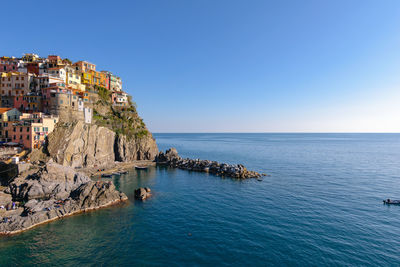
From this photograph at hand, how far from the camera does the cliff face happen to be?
63.5 metres

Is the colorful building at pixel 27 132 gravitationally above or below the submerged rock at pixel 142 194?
above

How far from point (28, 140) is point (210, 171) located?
202 ft

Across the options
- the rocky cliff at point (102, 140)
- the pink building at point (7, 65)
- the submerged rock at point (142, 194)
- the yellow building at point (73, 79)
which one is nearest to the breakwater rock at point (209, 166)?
the rocky cliff at point (102, 140)

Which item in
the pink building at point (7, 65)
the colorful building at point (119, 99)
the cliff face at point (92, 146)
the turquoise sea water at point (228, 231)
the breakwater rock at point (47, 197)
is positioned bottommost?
the turquoise sea water at point (228, 231)

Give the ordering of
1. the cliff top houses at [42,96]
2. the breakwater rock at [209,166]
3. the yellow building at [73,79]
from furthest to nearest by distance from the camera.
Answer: the yellow building at [73,79] < the breakwater rock at [209,166] < the cliff top houses at [42,96]

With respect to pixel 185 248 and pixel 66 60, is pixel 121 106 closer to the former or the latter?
pixel 66 60

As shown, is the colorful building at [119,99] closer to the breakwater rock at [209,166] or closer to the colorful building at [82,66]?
the colorful building at [82,66]

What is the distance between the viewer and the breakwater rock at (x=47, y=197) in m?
33.9

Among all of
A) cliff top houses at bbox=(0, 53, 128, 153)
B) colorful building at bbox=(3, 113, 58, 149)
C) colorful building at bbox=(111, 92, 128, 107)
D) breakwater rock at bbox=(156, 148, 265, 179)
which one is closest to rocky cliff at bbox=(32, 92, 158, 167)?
colorful building at bbox=(3, 113, 58, 149)

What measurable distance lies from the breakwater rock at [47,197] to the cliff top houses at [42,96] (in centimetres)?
1705

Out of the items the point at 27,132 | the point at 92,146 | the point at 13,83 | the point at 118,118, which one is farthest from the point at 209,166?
the point at 13,83

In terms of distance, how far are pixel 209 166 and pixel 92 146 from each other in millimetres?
46774

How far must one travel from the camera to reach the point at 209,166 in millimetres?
79250

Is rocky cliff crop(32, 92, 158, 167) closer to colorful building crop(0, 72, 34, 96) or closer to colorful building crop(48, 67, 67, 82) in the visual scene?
colorful building crop(48, 67, 67, 82)
